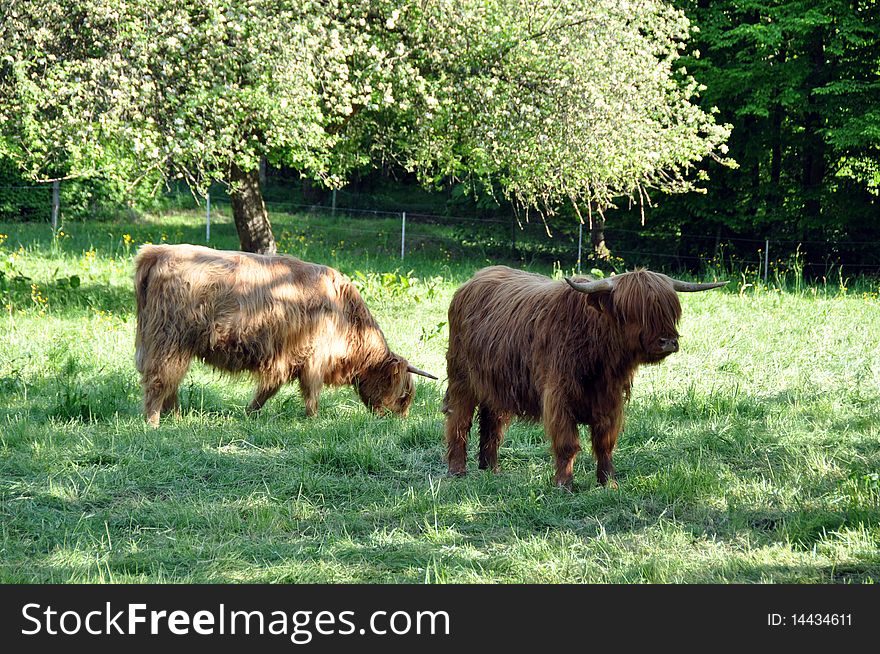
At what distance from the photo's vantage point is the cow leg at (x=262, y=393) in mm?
7375

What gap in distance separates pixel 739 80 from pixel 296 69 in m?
11.1

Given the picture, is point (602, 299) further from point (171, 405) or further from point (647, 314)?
point (171, 405)

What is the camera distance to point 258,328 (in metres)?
7.19

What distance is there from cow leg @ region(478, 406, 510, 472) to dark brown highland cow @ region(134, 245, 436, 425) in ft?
5.54

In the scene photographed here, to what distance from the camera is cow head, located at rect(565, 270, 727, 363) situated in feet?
16.5

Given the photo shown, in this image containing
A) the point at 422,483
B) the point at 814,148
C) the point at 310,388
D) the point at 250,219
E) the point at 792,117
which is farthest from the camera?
the point at 792,117

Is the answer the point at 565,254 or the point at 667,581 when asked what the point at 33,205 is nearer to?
the point at 565,254

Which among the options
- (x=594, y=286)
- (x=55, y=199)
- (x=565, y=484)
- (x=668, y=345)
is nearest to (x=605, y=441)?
(x=565, y=484)

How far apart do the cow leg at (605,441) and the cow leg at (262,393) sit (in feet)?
9.42

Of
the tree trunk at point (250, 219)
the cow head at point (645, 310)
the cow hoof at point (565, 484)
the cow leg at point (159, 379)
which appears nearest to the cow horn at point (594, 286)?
the cow head at point (645, 310)

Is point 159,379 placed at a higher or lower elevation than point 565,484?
higher

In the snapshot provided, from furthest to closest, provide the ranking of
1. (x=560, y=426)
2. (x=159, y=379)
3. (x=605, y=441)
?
(x=159, y=379)
(x=605, y=441)
(x=560, y=426)

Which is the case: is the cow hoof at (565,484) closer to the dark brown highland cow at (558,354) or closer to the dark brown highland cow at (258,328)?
the dark brown highland cow at (558,354)

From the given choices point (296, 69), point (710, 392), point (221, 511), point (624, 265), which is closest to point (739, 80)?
point (624, 265)
